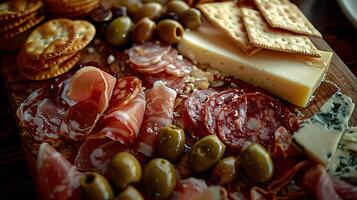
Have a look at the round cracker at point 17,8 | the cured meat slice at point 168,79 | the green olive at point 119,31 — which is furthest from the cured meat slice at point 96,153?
the round cracker at point 17,8

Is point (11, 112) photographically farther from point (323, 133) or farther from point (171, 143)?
point (323, 133)

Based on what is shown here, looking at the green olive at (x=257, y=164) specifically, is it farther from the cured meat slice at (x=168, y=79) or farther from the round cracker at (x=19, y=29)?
the round cracker at (x=19, y=29)

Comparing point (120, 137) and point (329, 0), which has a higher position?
point (329, 0)

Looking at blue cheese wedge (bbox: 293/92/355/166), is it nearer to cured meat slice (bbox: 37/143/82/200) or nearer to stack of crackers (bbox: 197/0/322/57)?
stack of crackers (bbox: 197/0/322/57)

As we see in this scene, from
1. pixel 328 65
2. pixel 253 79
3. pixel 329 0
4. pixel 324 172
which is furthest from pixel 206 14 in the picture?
pixel 324 172

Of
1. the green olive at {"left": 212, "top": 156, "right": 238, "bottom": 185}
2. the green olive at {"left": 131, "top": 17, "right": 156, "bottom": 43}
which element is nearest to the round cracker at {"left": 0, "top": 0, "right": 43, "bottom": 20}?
the green olive at {"left": 131, "top": 17, "right": 156, "bottom": 43}

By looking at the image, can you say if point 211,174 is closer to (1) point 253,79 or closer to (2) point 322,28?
(1) point 253,79
